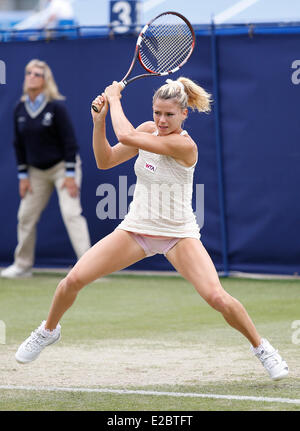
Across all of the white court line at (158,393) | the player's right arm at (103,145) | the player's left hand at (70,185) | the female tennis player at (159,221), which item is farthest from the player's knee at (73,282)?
the player's left hand at (70,185)

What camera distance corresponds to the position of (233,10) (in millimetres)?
11562

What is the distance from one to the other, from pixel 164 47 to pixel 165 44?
0.03m

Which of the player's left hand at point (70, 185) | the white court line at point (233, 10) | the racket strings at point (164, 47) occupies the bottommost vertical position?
the player's left hand at point (70, 185)

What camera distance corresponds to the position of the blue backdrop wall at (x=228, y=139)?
1083 centimetres

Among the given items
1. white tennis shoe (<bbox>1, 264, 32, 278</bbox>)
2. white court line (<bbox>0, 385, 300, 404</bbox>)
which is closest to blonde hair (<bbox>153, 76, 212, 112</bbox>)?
white court line (<bbox>0, 385, 300, 404</bbox>)

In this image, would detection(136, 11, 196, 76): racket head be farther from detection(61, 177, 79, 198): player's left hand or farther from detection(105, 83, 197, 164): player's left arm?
detection(61, 177, 79, 198): player's left hand

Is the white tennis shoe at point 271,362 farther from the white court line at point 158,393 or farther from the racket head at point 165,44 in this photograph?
the racket head at point 165,44

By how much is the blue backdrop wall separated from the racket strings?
157 inches

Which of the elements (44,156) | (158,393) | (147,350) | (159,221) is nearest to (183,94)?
(159,221)

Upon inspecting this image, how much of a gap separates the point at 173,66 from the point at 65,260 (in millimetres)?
5383

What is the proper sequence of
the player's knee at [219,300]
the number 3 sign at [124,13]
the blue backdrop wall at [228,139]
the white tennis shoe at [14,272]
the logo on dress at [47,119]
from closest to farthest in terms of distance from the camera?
the player's knee at [219,300] < the blue backdrop wall at [228,139] < the logo on dress at [47,119] < the white tennis shoe at [14,272] < the number 3 sign at [124,13]

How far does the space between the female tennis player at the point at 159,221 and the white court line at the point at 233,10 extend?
550 centimetres

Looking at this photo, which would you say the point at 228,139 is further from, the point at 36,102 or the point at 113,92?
the point at 113,92

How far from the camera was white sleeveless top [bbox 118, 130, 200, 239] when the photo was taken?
612 cm
